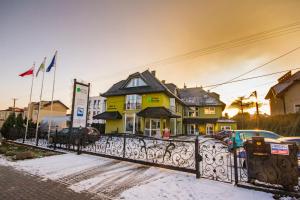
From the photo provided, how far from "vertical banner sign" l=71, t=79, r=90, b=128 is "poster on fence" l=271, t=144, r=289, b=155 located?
10.4 m

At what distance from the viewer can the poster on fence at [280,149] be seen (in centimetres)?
470

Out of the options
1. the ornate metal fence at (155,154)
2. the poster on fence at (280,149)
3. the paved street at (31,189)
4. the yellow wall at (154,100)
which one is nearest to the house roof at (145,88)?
the yellow wall at (154,100)

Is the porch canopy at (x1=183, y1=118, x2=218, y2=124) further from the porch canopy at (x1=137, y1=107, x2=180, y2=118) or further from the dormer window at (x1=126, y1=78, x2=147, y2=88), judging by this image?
the dormer window at (x1=126, y1=78, x2=147, y2=88)

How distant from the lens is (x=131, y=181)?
18.8 ft

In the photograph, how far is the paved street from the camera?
445 centimetres

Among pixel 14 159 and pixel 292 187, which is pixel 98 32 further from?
pixel 292 187

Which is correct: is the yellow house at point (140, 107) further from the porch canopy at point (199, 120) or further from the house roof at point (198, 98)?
the house roof at point (198, 98)

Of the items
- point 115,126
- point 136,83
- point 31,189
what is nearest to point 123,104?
point 115,126

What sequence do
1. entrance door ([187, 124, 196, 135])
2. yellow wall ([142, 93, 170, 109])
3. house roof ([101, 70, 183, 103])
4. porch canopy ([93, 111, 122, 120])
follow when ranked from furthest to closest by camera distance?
entrance door ([187, 124, 196, 135])
porch canopy ([93, 111, 122, 120])
house roof ([101, 70, 183, 103])
yellow wall ([142, 93, 170, 109])

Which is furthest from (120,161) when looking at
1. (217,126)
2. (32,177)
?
(217,126)

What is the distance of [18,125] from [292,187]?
982 inches

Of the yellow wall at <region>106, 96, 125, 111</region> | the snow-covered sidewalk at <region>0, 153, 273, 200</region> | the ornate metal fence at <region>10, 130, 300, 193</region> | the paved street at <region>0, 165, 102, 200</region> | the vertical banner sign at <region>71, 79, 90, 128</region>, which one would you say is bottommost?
the paved street at <region>0, 165, 102, 200</region>

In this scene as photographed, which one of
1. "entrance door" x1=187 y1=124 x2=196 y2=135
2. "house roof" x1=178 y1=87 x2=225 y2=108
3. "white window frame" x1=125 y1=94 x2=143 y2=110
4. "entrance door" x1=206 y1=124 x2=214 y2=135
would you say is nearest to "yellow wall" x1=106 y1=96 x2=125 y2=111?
"white window frame" x1=125 y1=94 x2=143 y2=110

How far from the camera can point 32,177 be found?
239 inches
